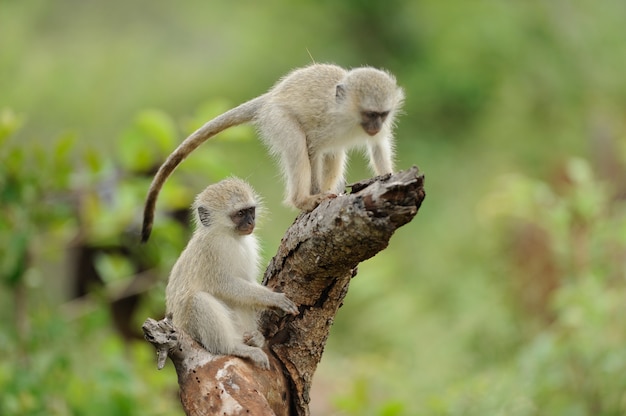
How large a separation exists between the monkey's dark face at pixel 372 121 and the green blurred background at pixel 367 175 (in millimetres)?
564

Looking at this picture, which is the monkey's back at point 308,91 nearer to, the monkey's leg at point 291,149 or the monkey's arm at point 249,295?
the monkey's leg at point 291,149

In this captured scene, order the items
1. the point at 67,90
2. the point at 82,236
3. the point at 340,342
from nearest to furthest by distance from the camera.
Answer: the point at 82,236 < the point at 340,342 < the point at 67,90

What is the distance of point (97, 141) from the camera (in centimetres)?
1272

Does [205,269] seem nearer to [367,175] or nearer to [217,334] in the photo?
[217,334]

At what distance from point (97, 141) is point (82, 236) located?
733cm

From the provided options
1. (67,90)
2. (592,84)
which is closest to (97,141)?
(67,90)

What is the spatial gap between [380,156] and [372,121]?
247mm

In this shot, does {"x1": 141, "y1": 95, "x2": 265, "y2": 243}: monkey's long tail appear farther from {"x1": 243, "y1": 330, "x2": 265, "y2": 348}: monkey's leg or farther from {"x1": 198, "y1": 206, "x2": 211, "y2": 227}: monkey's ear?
{"x1": 243, "y1": 330, "x2": 265, "y2": 348}: monkey's leg

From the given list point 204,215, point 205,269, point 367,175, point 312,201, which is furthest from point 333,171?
point 367,175

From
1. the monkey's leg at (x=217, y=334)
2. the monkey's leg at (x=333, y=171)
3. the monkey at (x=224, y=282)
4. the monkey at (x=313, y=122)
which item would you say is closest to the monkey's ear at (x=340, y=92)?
the monkey at (x=313, y=122)

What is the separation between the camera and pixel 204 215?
3.88 meters

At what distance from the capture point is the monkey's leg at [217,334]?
3443mm

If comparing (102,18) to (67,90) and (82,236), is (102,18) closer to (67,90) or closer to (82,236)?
(67,90)

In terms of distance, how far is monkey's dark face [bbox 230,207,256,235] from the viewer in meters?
3.88
